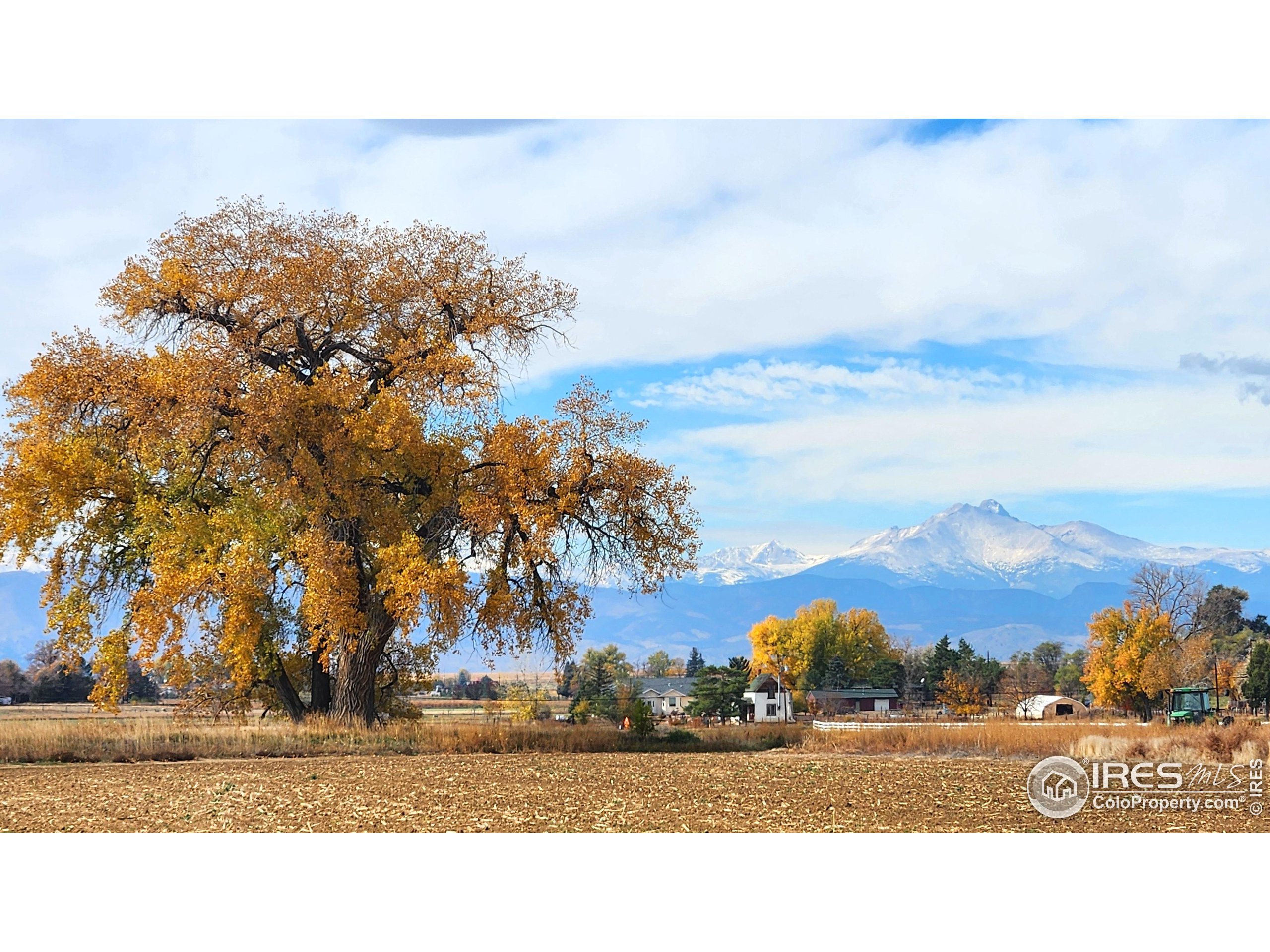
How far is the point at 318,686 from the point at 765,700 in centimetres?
6653

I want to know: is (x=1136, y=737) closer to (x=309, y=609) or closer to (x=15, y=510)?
(x=309, y=609)

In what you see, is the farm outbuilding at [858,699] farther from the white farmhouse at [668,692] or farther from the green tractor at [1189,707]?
the green tractor at [1189,707]

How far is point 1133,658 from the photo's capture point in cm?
5216

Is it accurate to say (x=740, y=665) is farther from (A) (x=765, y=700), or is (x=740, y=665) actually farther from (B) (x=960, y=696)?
(B) (x=960, y=696)

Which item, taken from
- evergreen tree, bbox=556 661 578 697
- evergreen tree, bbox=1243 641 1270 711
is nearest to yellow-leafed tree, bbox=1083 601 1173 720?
evergreen tree, bbox=1243 641 1270 711

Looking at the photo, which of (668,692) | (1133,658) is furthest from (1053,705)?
(668,692)

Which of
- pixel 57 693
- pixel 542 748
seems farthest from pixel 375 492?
pixel 57 693

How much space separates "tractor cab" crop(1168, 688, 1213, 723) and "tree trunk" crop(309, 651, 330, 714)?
25.5 meters

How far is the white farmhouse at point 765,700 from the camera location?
79438mm

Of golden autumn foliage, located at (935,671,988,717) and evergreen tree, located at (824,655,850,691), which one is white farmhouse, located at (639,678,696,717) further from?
golden autumn foliage, located at (935,671,988,717)

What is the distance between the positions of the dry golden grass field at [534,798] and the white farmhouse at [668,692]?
7882 cm

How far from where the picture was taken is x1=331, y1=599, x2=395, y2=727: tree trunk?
73.7ft

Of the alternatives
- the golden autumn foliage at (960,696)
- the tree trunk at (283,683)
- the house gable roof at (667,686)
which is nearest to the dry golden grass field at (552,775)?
the tree trunk at (283,683)

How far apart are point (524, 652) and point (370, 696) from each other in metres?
3.93
